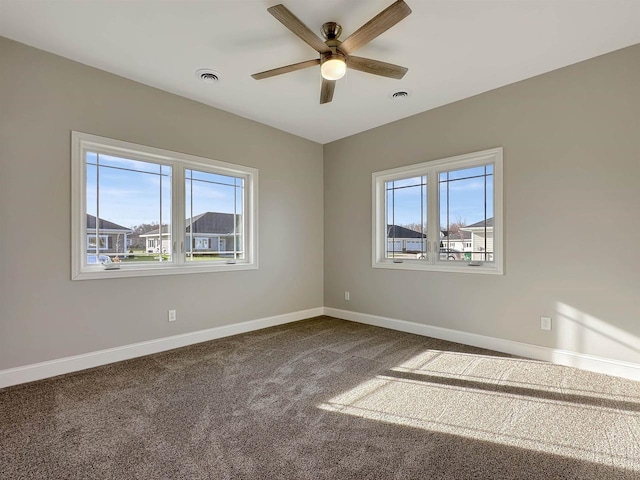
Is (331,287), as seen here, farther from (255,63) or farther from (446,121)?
(255,63)

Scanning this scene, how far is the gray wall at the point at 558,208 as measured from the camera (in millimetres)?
2730

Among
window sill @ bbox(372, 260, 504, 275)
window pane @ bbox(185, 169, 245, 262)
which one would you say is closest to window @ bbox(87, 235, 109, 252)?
window pane @ bbox(185, 169, 245, 262)

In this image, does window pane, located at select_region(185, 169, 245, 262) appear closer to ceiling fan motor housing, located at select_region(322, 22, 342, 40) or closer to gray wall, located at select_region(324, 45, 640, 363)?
ceiling fan motor housing, located at select_region(322, 22, 342, 40)

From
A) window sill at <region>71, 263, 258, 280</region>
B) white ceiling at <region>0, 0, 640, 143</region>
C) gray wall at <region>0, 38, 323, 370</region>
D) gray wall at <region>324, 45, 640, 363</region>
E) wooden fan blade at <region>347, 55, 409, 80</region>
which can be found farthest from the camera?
window sill at <region>71, 263, 258, 280</region>

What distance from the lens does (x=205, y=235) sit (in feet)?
12.9

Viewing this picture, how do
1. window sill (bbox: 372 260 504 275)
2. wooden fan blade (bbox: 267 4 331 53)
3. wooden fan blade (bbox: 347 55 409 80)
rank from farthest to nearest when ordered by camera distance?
window sill (bbox: 372 260 504 275) → wooden fan blade (bbox: 347 55 409 80) → wooden fan blade (bbox: 267 4 331 53)

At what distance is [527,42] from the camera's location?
104 inches

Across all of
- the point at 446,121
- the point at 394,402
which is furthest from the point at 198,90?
the point at 394,402

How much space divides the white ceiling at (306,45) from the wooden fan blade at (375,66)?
24cm

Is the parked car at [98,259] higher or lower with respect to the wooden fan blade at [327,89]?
lower

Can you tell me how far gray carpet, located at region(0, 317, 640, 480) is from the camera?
65.8 inches

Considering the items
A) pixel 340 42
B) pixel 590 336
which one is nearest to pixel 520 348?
pixel 590 336

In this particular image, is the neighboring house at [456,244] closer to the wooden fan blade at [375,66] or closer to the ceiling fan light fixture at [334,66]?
the wooden fan blade at [375,66]

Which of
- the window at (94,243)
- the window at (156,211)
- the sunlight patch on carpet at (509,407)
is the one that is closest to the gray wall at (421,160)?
the window at (156,211)
